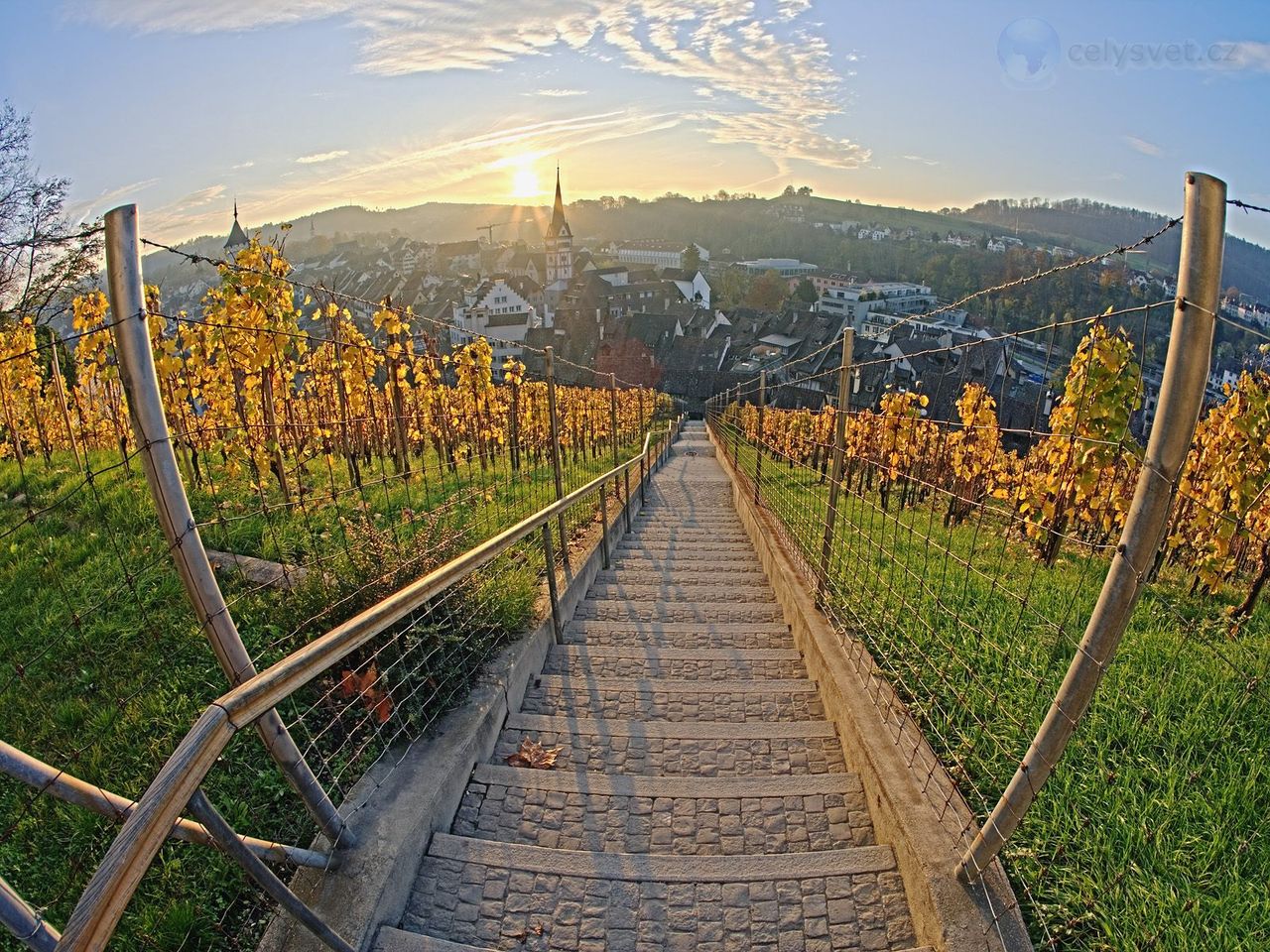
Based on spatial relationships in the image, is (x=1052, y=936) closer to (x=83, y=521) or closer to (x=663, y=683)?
(x=663, y=683)

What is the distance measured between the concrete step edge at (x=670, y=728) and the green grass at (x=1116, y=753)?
1.74ft

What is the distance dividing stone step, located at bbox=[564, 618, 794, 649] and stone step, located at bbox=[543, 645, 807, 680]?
0.18 metres

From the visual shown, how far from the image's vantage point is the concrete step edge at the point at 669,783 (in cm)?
274

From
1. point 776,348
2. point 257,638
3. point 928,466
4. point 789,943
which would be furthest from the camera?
point 776,348

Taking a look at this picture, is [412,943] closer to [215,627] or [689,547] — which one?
[215,627]

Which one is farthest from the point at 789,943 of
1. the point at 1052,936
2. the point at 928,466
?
the point at 928,466

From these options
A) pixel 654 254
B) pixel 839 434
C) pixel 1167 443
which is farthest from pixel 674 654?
pixel 654 254

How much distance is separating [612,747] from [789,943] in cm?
123

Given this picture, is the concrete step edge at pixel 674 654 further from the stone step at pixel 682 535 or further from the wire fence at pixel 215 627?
the stone step at pixel 682 535

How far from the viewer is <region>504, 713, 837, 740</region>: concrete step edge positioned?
3201 millimetres

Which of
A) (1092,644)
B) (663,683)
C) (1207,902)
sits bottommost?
(663,683)

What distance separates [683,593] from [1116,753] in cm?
330

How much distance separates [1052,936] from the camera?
76.3 inches

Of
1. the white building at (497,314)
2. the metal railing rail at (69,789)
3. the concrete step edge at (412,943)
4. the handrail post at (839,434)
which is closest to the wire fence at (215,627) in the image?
the metal railing rail at (69,789)
